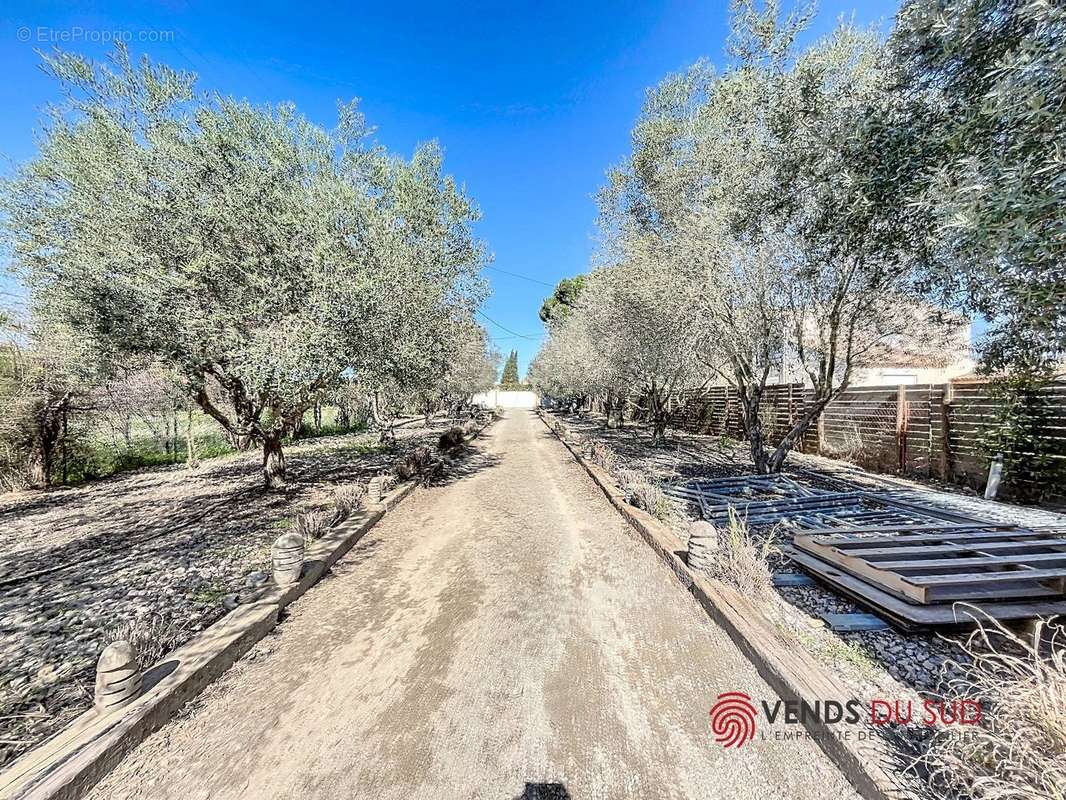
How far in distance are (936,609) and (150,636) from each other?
18.2 feet

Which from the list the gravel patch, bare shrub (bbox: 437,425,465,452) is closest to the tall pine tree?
bare shrub (bbox: 437,425,465,452)

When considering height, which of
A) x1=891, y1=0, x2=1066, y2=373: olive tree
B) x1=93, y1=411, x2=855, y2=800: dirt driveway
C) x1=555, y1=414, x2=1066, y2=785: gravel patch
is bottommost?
x1=93, y1=411, x2=855, y2=800: dirt driveway

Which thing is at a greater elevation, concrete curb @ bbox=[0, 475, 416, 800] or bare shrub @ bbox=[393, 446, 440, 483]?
bare shrub @ bbox=[393, 446, 440, 483]

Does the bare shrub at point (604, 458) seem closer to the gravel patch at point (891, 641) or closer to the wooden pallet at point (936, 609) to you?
the gravel patch at point (891, 641)

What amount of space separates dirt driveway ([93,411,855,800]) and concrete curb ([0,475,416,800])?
0.09 meters

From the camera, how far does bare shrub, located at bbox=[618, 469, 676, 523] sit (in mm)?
5688

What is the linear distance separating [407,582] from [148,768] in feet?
7.45

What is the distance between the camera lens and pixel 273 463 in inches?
301

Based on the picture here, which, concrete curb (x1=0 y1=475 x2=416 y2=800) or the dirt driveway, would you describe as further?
the dirt driveway

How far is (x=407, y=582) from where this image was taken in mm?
4215

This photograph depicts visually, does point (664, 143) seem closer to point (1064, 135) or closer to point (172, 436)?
point (1064, 135)

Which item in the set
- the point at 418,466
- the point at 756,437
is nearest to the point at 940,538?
the point at 756,437

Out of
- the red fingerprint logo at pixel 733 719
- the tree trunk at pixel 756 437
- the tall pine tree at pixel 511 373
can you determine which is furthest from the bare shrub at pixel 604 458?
the tall pine tree at pixel 511 373

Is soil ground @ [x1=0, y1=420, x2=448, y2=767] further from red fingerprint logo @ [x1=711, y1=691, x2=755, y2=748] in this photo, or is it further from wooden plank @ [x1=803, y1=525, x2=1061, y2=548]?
wooden plank @ [x1=803, y1=525, x2=1061, y2=548]
